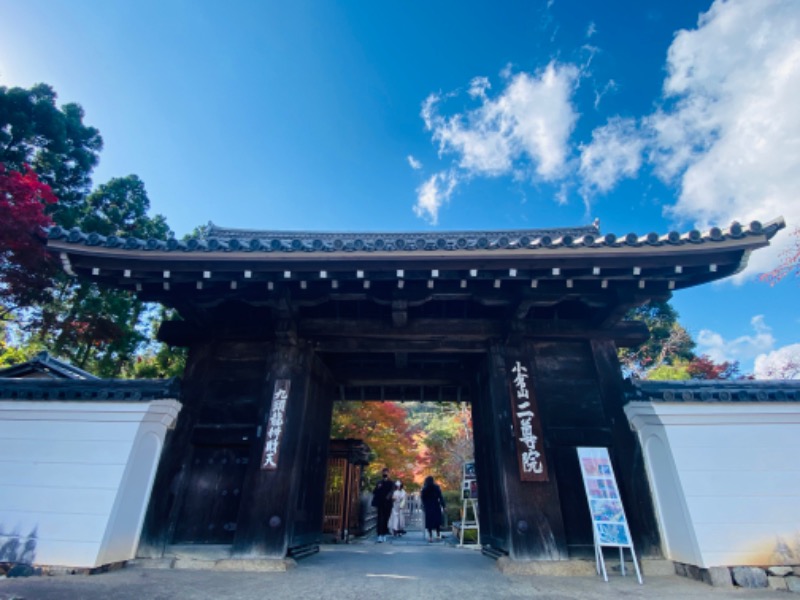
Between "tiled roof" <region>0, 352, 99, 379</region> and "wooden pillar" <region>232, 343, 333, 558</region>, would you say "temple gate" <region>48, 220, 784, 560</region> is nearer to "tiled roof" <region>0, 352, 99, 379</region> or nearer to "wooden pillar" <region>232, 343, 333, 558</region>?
"wooden pillar" <region>232, 343, 333, 558</region>

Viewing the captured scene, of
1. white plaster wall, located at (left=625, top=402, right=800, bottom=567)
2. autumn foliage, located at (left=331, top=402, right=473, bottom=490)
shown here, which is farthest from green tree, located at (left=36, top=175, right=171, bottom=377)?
white plaster wall, located at (left=625, top=402, right=800, bottom=567)

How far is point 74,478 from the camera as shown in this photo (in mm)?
5117

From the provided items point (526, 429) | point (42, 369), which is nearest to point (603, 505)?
point (526, 429)

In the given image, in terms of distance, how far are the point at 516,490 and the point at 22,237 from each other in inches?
529

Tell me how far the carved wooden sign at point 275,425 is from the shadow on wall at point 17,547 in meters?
2.74

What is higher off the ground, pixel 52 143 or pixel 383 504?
pixel 52 143

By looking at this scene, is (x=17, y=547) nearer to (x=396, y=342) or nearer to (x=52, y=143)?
(x=396, y=342)

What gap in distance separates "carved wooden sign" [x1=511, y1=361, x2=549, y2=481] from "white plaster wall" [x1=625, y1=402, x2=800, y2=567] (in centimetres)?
159

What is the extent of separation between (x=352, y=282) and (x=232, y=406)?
2964 millimetres

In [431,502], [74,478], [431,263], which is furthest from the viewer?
[431,502]

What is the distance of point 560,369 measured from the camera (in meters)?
6.73

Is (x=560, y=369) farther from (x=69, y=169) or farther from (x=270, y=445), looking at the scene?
(x=69, y=169)

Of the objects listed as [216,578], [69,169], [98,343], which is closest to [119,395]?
[216,578]

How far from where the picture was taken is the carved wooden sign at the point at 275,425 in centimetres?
596
